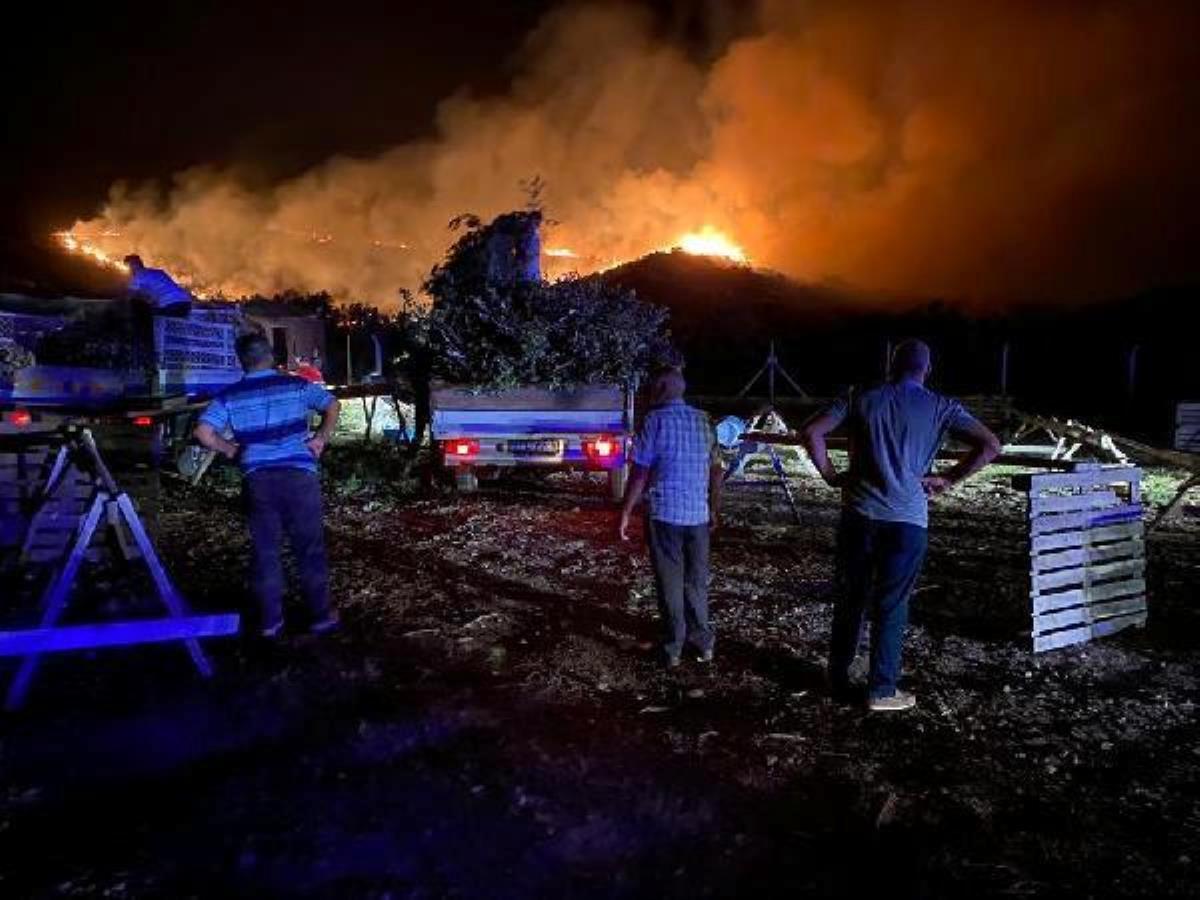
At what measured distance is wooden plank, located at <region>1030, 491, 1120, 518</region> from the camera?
5.54 metres

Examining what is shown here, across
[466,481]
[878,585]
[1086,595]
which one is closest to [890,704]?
[878,585]

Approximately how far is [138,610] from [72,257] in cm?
4014

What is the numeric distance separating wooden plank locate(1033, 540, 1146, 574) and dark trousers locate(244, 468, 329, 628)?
4.74 metres

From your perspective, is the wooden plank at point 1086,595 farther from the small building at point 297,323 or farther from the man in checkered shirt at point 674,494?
the small building at point 297,323

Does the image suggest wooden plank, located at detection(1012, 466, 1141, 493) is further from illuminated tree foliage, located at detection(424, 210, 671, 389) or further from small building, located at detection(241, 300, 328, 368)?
small building, located at detection(241, 300, 328, 368)

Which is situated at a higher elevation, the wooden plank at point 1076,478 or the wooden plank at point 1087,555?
the wooden plank at point 1076,478

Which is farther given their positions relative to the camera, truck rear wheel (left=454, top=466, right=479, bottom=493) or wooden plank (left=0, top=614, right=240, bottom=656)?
truck rear wheel (left=454, top=466, right=479, bottom=493)

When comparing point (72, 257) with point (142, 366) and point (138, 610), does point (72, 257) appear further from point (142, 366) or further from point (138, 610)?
point (138, 610)

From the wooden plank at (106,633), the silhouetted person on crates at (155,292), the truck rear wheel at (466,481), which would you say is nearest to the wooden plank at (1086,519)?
the wooden plank at (106,633)

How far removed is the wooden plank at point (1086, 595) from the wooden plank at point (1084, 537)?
30cm

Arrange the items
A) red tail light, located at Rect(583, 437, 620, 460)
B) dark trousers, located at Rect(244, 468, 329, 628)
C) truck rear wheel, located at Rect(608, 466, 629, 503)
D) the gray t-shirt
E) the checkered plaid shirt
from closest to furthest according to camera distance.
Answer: the gray t-shirt
the checkered plaid shirt
dark trousers, located at Rect(244, 468, 329, 628)
red tail light, located at Rect(583, 437, 620, 460)
truck rear wheel, located at Rect(608, 466, 629, 503)

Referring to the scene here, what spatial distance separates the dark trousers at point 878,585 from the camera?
4418 millimetres

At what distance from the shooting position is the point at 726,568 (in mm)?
7684

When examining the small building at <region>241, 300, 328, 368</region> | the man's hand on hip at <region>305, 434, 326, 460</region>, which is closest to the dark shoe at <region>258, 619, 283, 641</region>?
the man's hand on hip at <region>305, 434, 326, 460</region>
